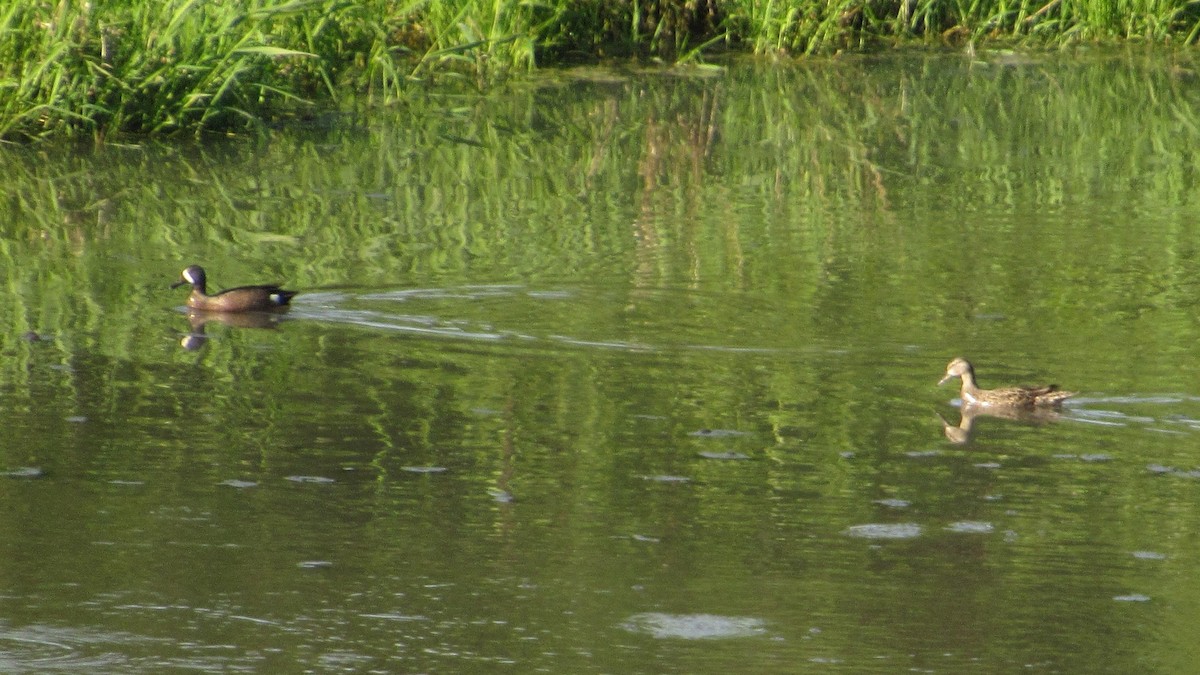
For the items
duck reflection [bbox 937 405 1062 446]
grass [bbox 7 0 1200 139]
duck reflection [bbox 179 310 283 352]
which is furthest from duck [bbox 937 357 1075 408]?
grass [bbox 7 0 1200 139]

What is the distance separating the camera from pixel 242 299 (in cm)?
864

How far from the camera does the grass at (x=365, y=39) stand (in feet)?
38.8

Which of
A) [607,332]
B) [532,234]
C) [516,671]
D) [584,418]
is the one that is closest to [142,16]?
[532,234]

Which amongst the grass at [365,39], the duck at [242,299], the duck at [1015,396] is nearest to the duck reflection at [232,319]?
the duck at [242,299]

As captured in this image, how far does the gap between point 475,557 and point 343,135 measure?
775 centimetres

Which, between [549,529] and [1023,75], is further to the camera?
[1023,75]

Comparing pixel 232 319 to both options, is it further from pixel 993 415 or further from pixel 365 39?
pixel 365 39

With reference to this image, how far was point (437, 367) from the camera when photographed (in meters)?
7.75

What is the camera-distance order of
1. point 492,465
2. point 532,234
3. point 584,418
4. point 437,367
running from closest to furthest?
1. point 492,465
2. point 584,418
3. point 437,367
4. point 532,234

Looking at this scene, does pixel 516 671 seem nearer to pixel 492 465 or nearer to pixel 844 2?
pixel 492 465

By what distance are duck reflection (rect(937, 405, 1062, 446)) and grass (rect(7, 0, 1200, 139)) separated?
19.9 ft

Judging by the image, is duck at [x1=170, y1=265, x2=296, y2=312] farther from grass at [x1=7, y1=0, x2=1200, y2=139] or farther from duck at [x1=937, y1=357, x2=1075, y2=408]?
grass at [x1=7, y1=0, x2=1200, y2=139]

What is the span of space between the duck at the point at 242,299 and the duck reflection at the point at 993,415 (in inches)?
121

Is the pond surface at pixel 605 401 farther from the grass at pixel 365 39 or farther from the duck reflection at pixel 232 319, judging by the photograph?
the grass at pixel 365 39
